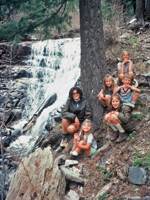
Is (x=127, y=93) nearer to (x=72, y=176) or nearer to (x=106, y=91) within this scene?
(x=106, y=91)

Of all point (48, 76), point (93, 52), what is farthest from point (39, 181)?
point (48, 76)

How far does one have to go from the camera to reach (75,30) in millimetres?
15531

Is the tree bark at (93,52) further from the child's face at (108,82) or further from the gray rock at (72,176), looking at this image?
the gray rock at (72,176)

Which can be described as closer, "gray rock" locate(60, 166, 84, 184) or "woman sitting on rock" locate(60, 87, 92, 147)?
"gray rock" locate(60, 166, 84, 184)

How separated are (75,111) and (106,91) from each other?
0.93 m

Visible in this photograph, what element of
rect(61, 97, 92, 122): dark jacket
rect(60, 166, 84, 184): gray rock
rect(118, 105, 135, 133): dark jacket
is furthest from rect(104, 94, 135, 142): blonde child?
rect(60, 166, 84, 184): gray rock

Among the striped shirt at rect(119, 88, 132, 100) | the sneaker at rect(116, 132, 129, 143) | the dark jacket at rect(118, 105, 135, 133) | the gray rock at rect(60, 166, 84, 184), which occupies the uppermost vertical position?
the striped shirt at rect(119, 88, 132, 100)

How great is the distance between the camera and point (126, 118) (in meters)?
3.39

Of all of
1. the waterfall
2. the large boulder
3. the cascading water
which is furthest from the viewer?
the waterfall

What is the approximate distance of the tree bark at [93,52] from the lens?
178 inches

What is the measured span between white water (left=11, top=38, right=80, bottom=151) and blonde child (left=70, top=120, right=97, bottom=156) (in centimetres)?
353

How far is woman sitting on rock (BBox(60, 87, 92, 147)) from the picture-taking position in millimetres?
4221

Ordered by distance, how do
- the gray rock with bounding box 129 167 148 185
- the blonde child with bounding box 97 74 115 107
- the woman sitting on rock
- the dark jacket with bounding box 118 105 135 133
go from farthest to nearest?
the woman sitting on rock < the blonde child with bounding box 97 74 115 107 < the dark jacket with bounding box 118 105 135 133 < the gray rock with bounding box 129 167 148 185

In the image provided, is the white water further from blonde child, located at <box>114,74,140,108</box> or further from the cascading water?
blonde child, located at <box>114,74,140,108</box>
